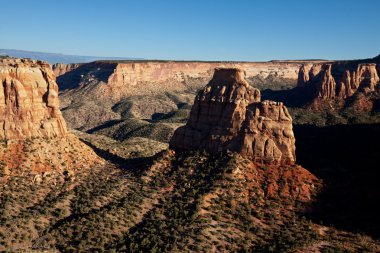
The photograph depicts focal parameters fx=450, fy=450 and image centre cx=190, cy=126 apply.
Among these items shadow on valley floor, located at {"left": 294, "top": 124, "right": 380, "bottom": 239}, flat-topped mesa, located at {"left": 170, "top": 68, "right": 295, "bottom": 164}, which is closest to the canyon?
flat-topped mesa, located at {"left": 170, "top": 68, "right": 295, "bottom": 164}

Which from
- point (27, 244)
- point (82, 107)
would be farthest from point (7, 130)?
point (82, 107)

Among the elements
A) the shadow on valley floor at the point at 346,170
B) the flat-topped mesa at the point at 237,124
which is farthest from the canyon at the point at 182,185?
the shadow on valley floor at the point at 346,170

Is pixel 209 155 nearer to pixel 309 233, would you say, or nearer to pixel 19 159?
pixel 309 233

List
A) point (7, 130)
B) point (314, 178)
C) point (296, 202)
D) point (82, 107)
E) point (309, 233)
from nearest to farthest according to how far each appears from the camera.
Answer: point (309, 233), point (296, 202), point (314, 178), point (7, 130), point (82, 107)

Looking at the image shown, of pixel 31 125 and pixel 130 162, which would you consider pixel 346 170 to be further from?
pixel 31 125

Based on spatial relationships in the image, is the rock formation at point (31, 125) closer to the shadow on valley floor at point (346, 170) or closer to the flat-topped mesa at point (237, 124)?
the flat-topped mesa at point (237, 124)

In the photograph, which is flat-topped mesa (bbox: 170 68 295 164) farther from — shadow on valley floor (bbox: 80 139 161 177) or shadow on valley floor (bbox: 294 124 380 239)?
shadow on valley floor (bbox: 294 124 380 239)
